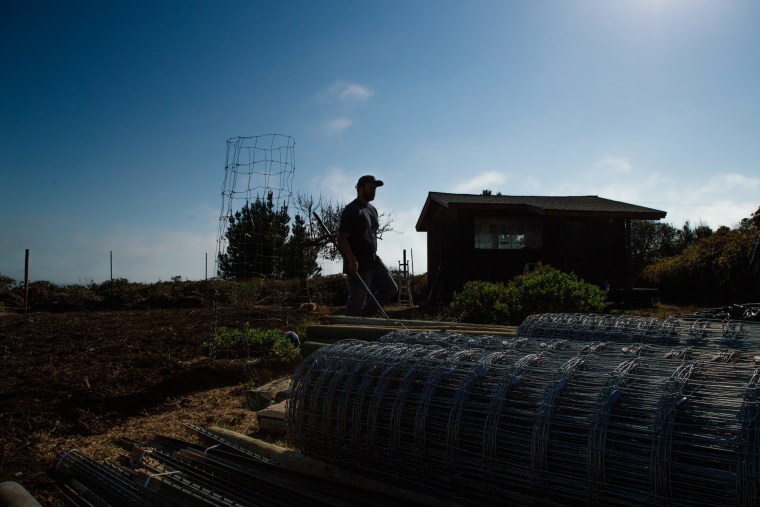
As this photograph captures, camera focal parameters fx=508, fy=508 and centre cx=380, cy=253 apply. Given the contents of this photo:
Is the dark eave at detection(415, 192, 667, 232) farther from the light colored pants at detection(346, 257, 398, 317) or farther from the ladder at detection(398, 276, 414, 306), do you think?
the light colored pants at detection(346, 257, 398, 317)

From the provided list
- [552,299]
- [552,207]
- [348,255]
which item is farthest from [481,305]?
[552,207]

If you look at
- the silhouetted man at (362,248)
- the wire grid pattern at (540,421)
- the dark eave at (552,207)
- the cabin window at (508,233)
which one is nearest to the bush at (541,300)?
the silhouetted man at (362,248)

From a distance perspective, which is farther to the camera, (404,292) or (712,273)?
(404,292)

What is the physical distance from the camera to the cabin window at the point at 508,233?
57.3ft

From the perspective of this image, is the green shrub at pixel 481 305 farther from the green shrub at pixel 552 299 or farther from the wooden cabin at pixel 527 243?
the wooden cabin at pixel 527 243

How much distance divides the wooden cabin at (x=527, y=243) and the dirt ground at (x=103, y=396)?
11085 mm

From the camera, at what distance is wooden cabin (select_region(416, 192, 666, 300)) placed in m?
17.0

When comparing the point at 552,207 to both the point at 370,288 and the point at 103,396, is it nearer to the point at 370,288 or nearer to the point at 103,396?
the point at 370,288

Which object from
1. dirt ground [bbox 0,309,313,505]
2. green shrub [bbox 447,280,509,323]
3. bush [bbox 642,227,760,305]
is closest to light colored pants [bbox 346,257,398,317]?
dirt ground [bbox 0,309,313,505]

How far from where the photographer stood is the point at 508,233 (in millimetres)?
17625

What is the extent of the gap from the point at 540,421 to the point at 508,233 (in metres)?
16.3

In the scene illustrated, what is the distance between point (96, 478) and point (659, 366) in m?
2.81

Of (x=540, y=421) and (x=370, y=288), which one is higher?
(x=370, y=288)

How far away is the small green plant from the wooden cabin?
11365 millimetres
